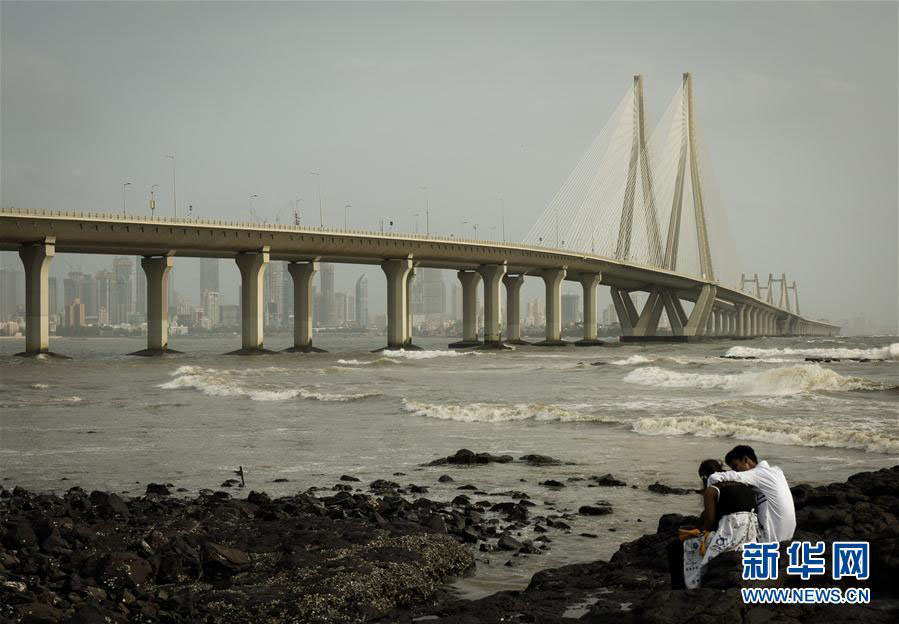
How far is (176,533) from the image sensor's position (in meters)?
10.7

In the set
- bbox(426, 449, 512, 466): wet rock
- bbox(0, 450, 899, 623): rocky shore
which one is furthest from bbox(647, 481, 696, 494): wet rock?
bbox(426, 449, 512, 466): wet rock

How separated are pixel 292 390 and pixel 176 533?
28652 mm

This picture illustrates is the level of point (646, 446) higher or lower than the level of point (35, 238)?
lower

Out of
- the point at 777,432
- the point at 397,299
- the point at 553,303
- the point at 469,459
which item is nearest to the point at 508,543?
the point at 469,459

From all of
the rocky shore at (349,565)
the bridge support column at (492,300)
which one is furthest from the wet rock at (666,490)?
the bridge support column at (492,300)

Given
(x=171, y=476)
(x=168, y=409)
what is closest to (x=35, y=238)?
(x=168, y=409)

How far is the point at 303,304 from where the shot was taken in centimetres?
9419

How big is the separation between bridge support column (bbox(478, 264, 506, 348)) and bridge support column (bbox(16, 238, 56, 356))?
156 feet

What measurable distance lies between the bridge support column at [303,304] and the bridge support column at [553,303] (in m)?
30.5

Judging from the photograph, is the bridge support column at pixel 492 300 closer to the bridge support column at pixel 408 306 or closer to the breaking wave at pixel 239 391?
the bridge support column at pixel 408 306

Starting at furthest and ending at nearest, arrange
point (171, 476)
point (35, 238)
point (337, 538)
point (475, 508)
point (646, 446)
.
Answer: point (35, 238) < point (646, 446) < point (171, 476) < point (475, 508) < point (337, 538)

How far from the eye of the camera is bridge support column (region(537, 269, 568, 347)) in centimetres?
10944

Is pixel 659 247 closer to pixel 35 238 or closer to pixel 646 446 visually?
pixel 35 238

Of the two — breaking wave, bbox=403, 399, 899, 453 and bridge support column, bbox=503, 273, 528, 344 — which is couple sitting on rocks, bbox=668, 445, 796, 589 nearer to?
breaking wave, bbox=403, 399, 899, 453
